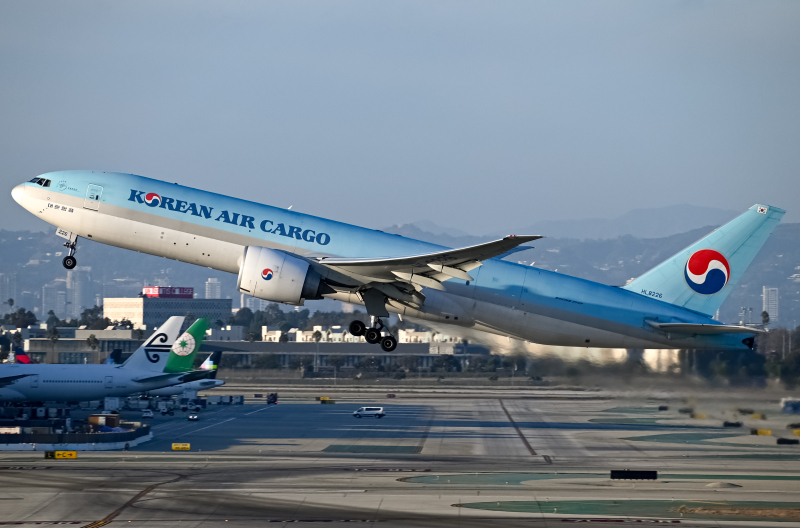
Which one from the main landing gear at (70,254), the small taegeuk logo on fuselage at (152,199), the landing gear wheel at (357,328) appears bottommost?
the landing gear wheel at (357,328)

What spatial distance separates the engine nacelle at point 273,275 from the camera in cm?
3509

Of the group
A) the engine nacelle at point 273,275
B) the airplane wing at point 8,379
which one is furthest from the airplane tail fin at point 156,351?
the engine nacelle at point 273,275

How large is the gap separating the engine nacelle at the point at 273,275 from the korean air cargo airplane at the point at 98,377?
152 feet

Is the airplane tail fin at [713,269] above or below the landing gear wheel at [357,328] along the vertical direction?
above

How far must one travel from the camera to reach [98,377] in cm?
7838

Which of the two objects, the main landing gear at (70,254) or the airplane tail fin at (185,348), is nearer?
the main landing gear at (70,254)

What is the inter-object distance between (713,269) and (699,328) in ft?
12.6

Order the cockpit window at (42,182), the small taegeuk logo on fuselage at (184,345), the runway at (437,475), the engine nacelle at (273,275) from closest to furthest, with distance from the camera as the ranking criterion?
the engine nacelle at (273,275)
the cockpit window at (42,182)
the runway at (437,475)
the small taegeuk logo on fuselage at (184,345)

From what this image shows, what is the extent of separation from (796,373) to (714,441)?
19386 millimetres

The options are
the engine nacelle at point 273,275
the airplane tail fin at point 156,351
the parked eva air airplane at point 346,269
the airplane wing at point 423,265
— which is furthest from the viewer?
the airplane tail fin at point 156,351

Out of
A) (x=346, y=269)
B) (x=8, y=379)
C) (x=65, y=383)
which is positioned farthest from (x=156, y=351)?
(x=346, y=269)

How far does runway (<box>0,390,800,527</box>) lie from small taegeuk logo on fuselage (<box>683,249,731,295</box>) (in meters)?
8.73

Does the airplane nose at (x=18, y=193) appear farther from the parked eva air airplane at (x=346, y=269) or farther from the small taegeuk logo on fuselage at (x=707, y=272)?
the small taegeuk logo on fuselage at (x=707, y=272)

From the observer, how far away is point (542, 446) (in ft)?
220
